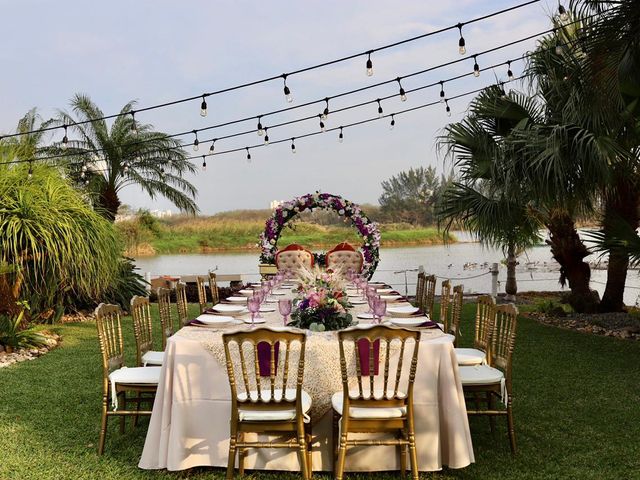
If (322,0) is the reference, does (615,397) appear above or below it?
below

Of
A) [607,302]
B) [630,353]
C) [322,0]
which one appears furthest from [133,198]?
[630,353]

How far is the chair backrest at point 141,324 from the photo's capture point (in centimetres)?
477

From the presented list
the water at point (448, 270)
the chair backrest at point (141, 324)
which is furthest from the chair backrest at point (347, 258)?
the chair backrest at point (141, 324)

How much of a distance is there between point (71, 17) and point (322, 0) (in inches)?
186

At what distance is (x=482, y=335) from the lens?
5.01 metres

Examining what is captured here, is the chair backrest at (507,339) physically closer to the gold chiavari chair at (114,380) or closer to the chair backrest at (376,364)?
the chair backrest at (376,364)

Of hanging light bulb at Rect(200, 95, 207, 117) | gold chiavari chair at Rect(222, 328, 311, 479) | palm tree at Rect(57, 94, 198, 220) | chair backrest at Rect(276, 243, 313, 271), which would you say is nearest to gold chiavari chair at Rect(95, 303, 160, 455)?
gold chiavari chair at Rect(222, 328, 311, 479)

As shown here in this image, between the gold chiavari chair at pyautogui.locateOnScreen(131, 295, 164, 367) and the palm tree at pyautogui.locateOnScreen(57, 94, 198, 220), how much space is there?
1130cm

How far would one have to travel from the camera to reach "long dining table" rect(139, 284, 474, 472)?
3834mm

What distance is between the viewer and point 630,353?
7.69m

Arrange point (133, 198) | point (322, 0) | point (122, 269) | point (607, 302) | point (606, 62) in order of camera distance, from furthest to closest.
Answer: point (133, 198)
point (122, 269)
point (607, 302)
point (322, 0)
point (606, 62)

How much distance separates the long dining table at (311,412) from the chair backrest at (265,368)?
0.35 ft

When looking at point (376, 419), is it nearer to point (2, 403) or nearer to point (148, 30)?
point (2, 403)

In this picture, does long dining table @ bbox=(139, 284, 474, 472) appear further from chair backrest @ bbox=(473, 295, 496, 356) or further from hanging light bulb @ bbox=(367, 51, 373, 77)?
hanging light bulb @ bbox=(367, 51, 373, 77)
